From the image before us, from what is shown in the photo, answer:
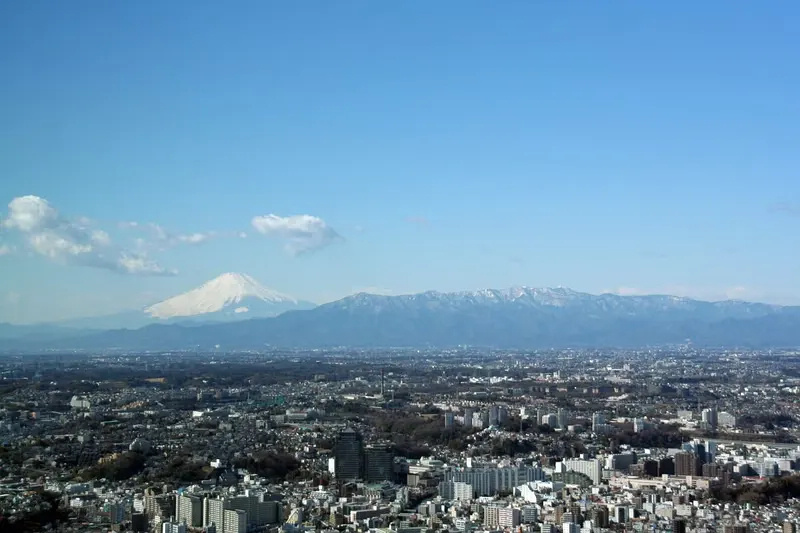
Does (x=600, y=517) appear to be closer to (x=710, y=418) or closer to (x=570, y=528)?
(x=570, y=528)

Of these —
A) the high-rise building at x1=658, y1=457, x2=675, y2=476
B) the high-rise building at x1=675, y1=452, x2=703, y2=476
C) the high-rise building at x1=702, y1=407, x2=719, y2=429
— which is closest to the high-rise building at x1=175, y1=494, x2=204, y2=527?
the high-rise building at x1=658, y1=457, x2=675, y2=476

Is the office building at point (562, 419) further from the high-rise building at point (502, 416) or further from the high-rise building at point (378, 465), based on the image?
the high-rise building at point (378, 465)

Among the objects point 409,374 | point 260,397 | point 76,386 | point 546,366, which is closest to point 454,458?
point 260,397

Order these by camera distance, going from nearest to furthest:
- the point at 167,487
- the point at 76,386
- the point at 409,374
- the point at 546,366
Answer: the point at 167,487, the point at 76,386, the point at 409,374, the point at 546,366

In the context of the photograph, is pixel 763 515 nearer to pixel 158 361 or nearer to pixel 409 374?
pixel 409 374

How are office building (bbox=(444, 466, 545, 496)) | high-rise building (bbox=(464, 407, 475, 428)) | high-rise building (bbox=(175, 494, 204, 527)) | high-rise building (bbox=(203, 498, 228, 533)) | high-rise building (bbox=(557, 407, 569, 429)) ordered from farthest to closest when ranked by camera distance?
high-rise building (bbox=(557, 407, 569, 429))
high-rise building (bbox=(464, 407, 475, 428))
office building (bbox=(444, 466, 545, 496))
high-rise building (bbox=(175, 494, 204, 527))
high-rise building (bbox=(203, 498, 228, 533))

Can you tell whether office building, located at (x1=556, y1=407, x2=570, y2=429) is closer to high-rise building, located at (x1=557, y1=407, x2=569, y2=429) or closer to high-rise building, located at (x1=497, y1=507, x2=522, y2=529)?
high-rise building, located at (x1=557, y1=407, x2=569, y2=429)

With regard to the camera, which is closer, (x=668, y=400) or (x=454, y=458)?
(x=454, y=458)

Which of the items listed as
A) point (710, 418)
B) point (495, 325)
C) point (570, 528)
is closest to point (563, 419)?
point (710, 418)
